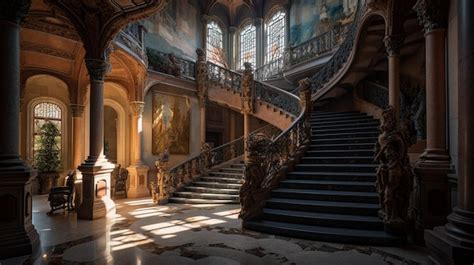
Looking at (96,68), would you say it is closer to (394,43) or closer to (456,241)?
(394,43)

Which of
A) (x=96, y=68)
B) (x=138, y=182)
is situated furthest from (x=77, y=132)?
(x=96, y=68)

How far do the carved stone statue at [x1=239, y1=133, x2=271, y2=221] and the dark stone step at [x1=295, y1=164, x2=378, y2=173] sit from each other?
1.59 meters

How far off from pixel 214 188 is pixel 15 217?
22.0ft

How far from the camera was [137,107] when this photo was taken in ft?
41.2

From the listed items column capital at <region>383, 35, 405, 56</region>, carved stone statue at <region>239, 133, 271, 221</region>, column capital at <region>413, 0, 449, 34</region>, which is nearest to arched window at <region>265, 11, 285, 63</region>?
column capital at <region>383, 35, 405, 56</region>

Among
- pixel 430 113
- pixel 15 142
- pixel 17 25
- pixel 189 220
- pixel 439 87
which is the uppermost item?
pixel 17 25

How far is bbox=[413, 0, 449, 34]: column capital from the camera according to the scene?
475cm

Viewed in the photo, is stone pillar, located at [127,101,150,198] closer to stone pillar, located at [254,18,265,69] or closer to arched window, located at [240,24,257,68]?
stone pillar, located at [254,18,265,69]

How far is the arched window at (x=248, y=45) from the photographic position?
21.1m

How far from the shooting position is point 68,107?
1365 cm

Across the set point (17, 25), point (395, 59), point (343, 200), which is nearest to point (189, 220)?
point (343, 200)

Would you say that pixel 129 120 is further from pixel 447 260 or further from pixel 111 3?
pixel 447 260

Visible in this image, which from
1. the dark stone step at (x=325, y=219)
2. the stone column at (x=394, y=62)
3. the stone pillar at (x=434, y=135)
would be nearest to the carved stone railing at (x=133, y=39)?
the dark stone step at (x=325, y=219)

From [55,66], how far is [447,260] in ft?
42.9
